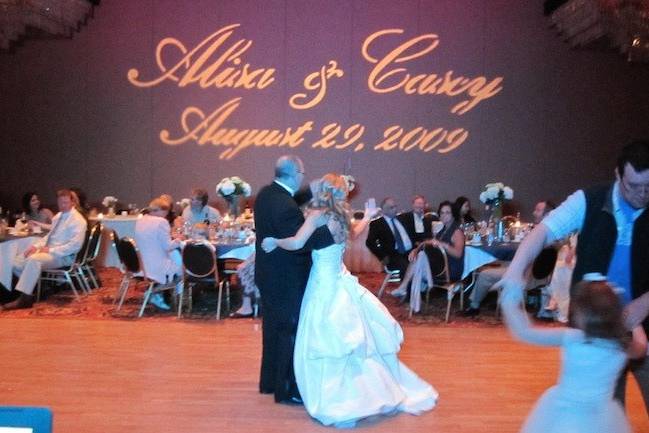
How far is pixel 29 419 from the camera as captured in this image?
49.6 inches

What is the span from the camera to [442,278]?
738 cm

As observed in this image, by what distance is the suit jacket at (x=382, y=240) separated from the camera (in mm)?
8086

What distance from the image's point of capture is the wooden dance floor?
14.1 ft

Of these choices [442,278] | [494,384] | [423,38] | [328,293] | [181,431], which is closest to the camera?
[181,431]

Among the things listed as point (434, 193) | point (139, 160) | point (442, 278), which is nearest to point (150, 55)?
point (139, 160)

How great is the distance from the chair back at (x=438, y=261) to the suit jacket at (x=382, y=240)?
881 millimetres

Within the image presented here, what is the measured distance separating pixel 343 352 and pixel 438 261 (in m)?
3.15

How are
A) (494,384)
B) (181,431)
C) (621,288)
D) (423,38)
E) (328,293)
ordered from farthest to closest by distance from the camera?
(423,38) < (494,384) < (328,293) < (181,431) < (621,288)

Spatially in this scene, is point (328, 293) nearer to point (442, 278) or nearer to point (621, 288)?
point (621, 288)

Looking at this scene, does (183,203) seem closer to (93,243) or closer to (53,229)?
(93,243)

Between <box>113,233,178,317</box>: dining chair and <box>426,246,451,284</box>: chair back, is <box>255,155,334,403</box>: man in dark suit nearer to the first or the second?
<box>426,246,451,284</box>: chair back

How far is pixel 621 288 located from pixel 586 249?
0.18 metres

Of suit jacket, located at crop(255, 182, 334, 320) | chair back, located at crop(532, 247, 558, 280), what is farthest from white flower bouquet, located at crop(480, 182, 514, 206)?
suit jacket, located at crop(255, 182, 334, 320)

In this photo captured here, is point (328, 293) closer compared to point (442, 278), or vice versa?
point (328, 293)
